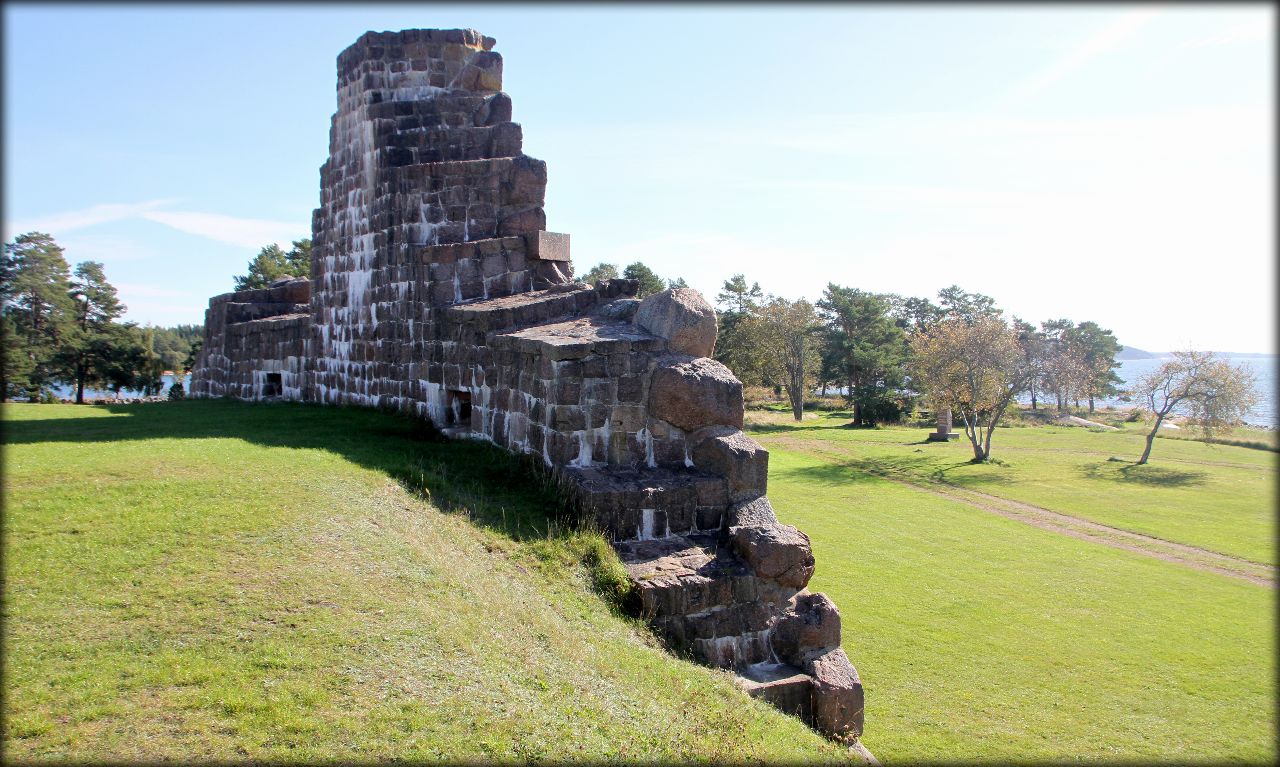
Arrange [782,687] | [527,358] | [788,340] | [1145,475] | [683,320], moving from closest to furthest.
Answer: [782,687]
[683,320]
[527,358]
[1145,475]
[788,340]

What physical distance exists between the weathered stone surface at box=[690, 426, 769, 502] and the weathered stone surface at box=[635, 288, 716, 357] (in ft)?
3.15

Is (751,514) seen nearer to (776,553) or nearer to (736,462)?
(736,462)

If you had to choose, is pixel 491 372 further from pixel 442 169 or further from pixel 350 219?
pixel 350 219

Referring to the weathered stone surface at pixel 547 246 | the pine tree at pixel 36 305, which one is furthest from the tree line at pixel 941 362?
the pine tree at pixel 36 305

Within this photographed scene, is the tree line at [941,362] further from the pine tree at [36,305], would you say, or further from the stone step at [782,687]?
the pine tree at [36,305]

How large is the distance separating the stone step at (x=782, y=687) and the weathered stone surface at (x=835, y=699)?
0.06 m

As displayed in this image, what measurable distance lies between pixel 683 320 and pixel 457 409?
→ 12.6ft

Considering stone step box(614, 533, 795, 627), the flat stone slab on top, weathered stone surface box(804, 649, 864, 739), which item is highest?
the flat stone slab on top

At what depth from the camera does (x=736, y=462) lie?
24.1 ft

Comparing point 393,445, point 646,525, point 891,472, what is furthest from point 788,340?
point 646,525

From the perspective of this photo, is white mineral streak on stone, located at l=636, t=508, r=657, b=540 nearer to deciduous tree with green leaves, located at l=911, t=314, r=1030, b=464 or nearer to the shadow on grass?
the shadow on grass

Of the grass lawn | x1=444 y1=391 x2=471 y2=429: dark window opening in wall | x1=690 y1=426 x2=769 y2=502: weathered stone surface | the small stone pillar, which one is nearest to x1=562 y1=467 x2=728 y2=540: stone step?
x1=690 y1=426 x2=769 y2=502: weathered stone surface

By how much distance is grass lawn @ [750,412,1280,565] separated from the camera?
1823 cm

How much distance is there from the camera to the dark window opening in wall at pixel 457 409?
10102 mm
